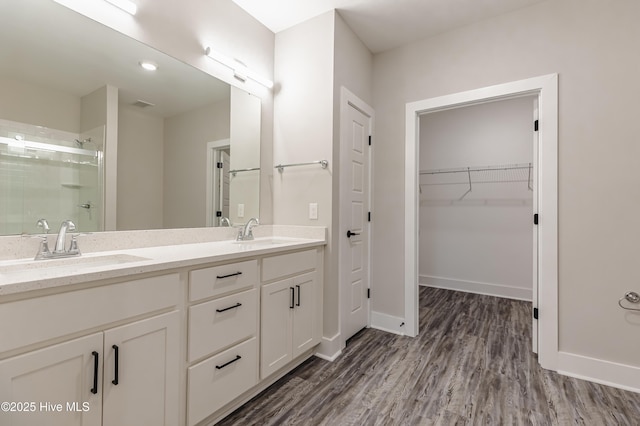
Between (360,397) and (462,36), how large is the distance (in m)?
2.85

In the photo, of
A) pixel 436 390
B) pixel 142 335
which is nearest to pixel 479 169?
pixel 436 390

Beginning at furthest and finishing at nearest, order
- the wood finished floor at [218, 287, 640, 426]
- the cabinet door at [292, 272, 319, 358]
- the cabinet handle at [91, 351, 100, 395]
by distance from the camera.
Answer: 1. the cabinet door at [292, 272, 319, 358]
2. the wood finished floor at [218, 287, 640, 426]
3. the cabinet handle at [91, 351, 100, 395]

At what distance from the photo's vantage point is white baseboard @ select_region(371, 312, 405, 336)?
273 centimetres

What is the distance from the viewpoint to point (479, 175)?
3.98m

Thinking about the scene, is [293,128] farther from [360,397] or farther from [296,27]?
[360,397]

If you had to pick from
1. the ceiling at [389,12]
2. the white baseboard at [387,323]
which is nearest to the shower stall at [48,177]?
the ceiling at [389,12]

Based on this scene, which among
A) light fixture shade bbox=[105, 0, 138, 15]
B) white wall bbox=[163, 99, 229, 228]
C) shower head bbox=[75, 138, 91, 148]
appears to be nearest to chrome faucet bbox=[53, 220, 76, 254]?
shower head bbox=[75, 138, 91, 148]

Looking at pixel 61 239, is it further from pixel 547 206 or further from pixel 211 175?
pixel 547 206

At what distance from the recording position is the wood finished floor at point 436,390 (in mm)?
1607

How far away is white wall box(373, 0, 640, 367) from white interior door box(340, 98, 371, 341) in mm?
1091

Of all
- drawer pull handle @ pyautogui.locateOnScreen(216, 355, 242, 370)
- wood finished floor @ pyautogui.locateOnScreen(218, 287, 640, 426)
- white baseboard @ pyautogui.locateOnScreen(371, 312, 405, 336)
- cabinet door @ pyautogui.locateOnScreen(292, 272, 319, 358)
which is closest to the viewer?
drawer pull handle @ pyautogui.locateOnScreen(216, 355, 242, 370)

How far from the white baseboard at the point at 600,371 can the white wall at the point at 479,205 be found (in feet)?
5.88

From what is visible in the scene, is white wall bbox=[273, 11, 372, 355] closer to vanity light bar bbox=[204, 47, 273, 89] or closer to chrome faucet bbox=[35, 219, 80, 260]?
vanity light bar bbox=[204, 47, 273, 89]

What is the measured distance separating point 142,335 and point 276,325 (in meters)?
0.81
